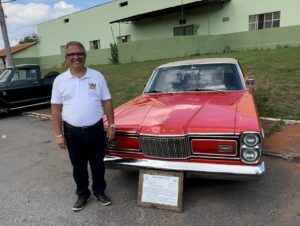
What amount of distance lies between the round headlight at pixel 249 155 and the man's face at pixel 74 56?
75.2 inches

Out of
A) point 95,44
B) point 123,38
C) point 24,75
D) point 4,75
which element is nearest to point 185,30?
point 123,38

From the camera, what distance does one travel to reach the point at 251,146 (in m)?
3.04

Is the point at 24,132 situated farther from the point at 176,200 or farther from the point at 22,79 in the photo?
the point at 176,200

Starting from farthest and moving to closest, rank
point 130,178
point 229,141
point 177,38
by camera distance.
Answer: point 177,38 < point 130,178 < point 229,141

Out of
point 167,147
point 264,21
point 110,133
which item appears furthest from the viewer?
point 264,21

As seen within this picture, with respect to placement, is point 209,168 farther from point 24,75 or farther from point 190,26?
point 190,26

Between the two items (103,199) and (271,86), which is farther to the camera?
(271,86)

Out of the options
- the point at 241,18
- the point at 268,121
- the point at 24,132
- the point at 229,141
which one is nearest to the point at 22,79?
the point at 24,132

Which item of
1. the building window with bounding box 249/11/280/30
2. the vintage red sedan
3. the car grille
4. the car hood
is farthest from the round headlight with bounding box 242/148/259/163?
the building window with bounding box 249/11/280/30

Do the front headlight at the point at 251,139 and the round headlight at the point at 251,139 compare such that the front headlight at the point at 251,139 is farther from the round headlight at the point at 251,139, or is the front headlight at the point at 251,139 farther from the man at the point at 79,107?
the man at the point at 79,107

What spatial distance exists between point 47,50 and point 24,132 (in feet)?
90.5

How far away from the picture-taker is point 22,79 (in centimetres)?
998

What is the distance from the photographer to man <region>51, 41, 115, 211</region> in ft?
10.6

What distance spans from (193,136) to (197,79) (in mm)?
1838
